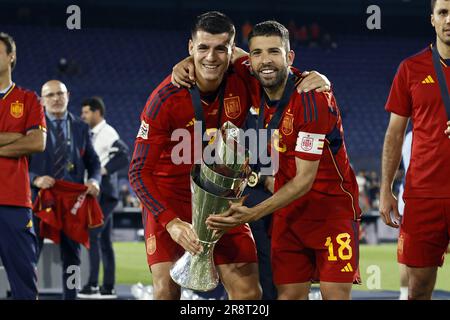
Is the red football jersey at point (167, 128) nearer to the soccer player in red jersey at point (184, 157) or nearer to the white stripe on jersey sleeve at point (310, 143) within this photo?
the soccer player in red jersey at point (184, 157)

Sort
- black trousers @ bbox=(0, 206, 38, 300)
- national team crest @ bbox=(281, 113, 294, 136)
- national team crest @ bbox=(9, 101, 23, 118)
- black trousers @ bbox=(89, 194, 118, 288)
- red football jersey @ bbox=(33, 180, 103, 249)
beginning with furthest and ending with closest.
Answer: black trousers @ bbox=(89, 194, 118, 288) → red football jersey @ bbox=(33, 180, 103, 249) → national team crest @ bbox=(9, 101, 23, 118) → black trousers @ bbox=(0, 206, 38, 300) → national team crest @ bbox=(281, 113, 294, 136)

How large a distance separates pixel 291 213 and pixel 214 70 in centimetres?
85

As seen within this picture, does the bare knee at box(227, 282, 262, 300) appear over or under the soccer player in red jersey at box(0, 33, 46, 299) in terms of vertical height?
under

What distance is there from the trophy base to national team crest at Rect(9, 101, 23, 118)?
5.91ft

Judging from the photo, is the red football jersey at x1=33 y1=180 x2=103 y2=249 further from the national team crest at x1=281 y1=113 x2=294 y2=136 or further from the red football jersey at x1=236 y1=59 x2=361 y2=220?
the national team crest at x1=281 y1=113 x2=294 y2=136

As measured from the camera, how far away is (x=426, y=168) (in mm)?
4207

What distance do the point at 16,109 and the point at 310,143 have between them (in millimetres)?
2241

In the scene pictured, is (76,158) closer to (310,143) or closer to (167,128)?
(167,128)

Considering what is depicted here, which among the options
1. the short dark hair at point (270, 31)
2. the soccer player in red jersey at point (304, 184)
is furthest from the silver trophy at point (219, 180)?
the short dark hair at point (270, 31)

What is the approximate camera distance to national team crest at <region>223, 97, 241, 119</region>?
426 cm

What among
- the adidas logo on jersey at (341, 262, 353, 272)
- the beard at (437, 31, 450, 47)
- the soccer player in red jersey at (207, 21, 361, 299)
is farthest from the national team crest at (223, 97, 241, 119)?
the beard at (437, 31, 450, 47)

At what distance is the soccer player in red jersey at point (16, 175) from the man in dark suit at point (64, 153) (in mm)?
1495

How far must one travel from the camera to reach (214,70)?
163 inches
